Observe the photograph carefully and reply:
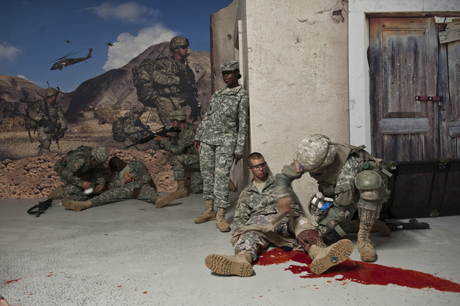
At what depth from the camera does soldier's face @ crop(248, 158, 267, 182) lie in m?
3.40

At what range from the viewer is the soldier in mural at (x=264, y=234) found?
2.33m

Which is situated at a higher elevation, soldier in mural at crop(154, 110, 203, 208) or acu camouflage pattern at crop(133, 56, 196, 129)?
acu camouflage pattern at crop(133, 56, 196, 129)

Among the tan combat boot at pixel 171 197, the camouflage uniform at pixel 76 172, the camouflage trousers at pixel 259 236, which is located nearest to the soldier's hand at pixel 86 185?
the camouflage uniform at pixel 76 172

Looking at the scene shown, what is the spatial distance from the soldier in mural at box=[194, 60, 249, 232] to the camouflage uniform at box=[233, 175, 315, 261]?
0.48m

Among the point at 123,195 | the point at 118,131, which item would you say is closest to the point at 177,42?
the point at 118,131

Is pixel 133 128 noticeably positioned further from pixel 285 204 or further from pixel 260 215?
pixel 285 204

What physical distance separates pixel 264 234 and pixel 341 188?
0.72 m

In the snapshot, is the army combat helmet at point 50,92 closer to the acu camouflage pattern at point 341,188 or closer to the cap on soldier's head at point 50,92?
the cap on soldier's head at point 50,92

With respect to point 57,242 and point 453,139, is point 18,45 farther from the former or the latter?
point 453,139

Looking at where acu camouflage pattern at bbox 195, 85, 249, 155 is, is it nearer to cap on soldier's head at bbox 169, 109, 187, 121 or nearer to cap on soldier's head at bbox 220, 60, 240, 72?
cap on soldier's head at bbox 220, 60, 240, 72

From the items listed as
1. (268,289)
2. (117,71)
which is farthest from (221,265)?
(117,71)

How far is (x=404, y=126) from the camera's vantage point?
4039 mm

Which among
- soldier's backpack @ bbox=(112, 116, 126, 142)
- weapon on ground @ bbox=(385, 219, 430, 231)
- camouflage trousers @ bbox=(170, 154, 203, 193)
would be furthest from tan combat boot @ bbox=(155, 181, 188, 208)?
weapon on ground @ bbox=(385, 219, 430, 231)

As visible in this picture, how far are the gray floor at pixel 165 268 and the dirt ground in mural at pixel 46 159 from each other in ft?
7.21
